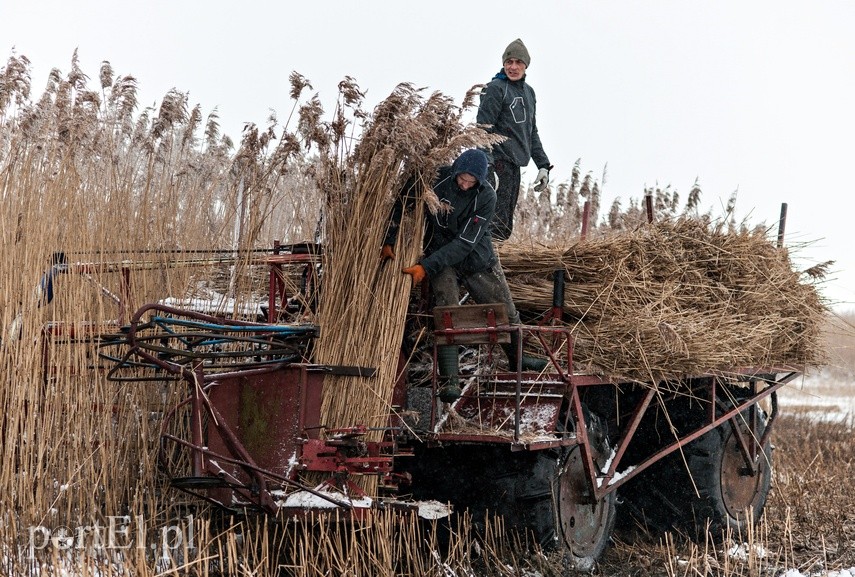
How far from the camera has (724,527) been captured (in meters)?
6.94

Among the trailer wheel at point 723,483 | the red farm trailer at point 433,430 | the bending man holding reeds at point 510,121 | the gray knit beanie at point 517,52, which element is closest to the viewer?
the red farm trailer at point 433,430

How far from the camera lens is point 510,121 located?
675cm

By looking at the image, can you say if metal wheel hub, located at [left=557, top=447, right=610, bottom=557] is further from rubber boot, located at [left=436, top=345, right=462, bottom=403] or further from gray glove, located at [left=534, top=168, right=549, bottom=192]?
gray glove, located at [left=534, top=168, right=549, bottom=192]

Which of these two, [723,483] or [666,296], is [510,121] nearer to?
[666,296]

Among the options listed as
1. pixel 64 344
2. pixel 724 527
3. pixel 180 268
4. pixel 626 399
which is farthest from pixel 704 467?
pixel 64 344

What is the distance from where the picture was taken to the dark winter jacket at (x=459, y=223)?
17.7 ft

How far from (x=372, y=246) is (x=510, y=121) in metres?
1.92

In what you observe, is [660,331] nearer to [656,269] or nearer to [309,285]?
[656,269]

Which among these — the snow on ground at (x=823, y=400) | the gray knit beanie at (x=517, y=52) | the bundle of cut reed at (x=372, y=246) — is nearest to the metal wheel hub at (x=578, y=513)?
the bundle of cut reed at (x=372, y=246)

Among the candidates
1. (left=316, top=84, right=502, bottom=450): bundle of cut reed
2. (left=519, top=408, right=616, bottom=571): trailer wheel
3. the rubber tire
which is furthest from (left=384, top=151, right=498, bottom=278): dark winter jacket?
the rubber tire

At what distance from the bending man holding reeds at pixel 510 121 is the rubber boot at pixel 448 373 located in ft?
4.52

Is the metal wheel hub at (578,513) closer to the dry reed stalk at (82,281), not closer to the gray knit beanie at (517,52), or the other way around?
the dry reed stalk at (82,281)

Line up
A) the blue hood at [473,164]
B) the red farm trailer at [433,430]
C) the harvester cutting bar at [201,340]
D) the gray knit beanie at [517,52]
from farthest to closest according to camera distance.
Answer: the gray knit beanie at [517,52] → the blue hood at [473,164] → the red farm trailer at [433,430] → the harvester cutting bar at [201,340]

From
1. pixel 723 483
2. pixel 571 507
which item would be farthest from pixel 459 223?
pixel 723 483
